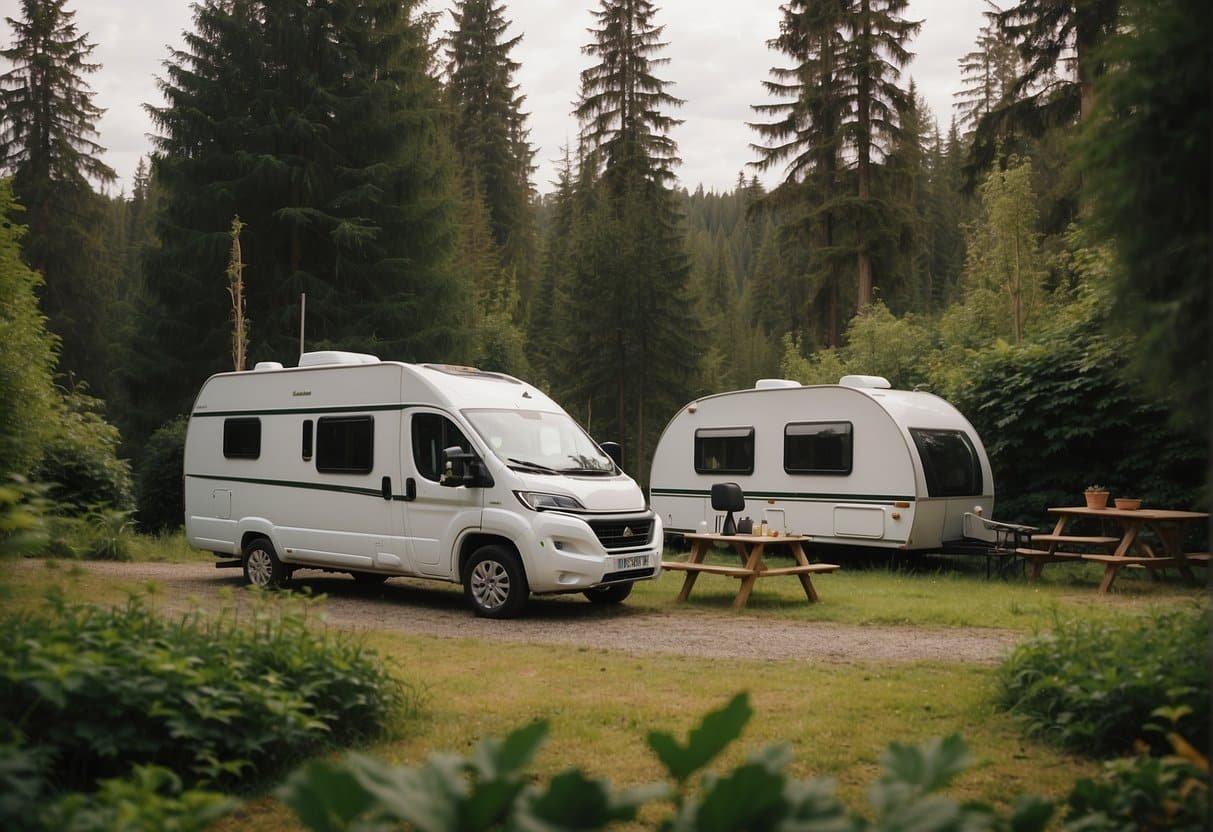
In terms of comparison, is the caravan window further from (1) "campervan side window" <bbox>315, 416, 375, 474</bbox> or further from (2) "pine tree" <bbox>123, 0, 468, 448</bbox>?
(2) "pine tree" <bbox>123, 0, 468, 448</bbox>

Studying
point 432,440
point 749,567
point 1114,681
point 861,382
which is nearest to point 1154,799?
point 1114,681

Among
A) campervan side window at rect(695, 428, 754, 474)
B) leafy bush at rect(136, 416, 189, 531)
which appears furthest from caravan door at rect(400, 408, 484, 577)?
leafy bush at rect(136, 416, 189, 531)

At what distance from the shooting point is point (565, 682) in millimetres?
6902

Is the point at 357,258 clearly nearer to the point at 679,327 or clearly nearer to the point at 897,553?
the point at 679,327

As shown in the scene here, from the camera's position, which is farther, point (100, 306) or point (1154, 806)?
point (100, 306)

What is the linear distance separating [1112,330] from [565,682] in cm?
398

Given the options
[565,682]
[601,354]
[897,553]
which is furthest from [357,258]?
[565,682]

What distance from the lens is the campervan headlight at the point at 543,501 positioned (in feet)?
32.9

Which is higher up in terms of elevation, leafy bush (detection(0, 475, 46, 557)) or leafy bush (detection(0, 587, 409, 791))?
leafy bush (detection(0, 475, 46, 557))

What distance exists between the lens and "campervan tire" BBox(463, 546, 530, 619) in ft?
33.1

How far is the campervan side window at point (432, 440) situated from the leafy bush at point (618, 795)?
8.67m

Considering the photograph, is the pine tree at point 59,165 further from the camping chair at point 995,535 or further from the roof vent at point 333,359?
the camping chair at point 995,535

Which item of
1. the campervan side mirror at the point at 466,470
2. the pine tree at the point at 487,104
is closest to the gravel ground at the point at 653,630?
the campervan side mirror at the point at 466,470

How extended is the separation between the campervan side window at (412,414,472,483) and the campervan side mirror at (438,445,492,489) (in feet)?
0.95
